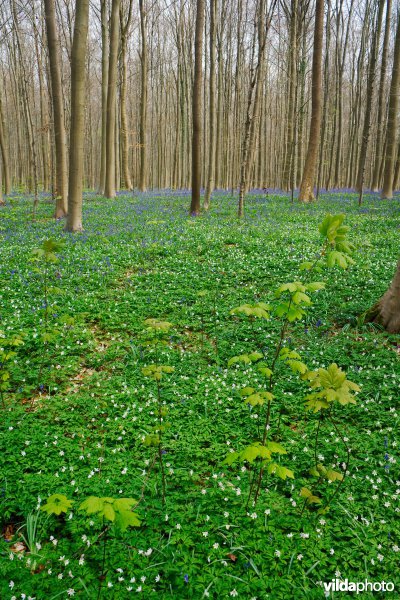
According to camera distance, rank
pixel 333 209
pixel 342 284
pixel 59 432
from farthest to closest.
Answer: pixel 333 209, pixel 342 284, pixel 59 432

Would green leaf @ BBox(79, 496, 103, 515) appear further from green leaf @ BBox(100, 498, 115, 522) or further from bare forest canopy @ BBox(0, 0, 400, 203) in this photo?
bare forest canopy @ BBox(0, 0, 400, 203)

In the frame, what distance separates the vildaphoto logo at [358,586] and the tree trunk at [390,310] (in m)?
4.22

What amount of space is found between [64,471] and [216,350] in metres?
3.02

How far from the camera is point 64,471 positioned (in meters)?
3.68

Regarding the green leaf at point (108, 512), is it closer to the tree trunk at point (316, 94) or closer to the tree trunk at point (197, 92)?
the tree trunk at point (197, 92)

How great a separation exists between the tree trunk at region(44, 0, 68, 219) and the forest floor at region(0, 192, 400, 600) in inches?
278

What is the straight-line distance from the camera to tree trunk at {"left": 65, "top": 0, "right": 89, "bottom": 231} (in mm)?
11367

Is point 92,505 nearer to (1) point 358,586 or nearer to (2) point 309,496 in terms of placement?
(2) point 309,496

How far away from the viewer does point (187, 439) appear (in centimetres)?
420

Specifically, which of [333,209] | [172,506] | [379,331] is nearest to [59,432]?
[172,506]

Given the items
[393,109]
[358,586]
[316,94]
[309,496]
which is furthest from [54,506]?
[393,109]

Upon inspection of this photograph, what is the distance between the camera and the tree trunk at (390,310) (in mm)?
6023

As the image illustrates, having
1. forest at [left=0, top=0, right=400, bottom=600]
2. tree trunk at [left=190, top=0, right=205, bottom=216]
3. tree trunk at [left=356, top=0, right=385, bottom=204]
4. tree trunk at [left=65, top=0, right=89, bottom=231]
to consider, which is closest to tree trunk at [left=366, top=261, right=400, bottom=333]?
forest at [left=0, top=0, right=400, bottom=600]

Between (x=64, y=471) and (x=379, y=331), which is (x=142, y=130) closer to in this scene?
(x=379, y=331)
